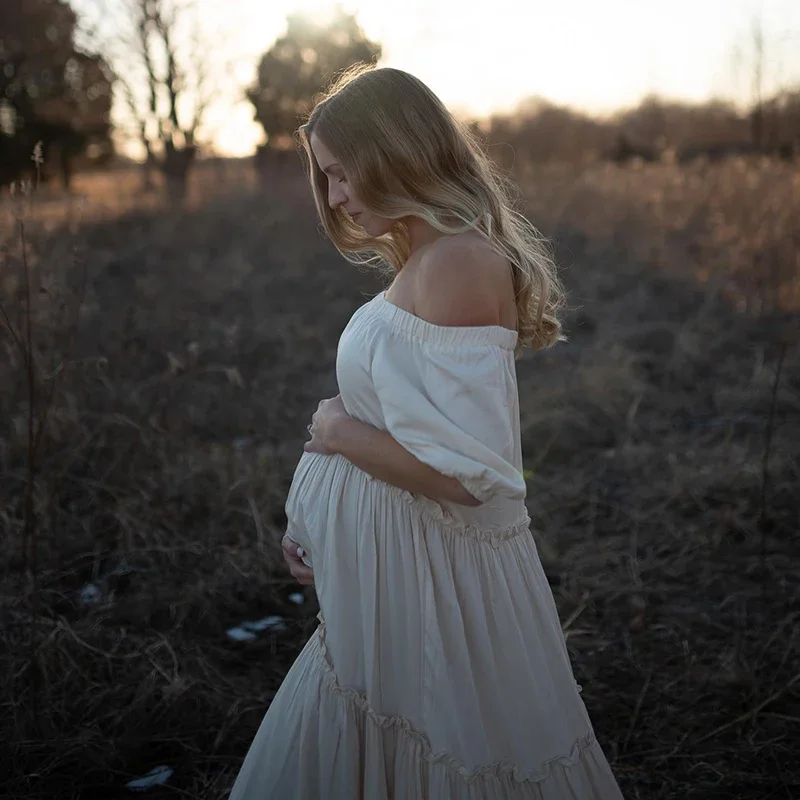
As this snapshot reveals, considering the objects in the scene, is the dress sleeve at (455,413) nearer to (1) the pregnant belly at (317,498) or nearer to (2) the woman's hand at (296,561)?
(1) the pregnant belly at (317,498)

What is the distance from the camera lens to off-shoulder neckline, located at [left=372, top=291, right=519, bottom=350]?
1477 mm

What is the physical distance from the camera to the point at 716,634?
3014mm

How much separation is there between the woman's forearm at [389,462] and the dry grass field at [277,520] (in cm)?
97

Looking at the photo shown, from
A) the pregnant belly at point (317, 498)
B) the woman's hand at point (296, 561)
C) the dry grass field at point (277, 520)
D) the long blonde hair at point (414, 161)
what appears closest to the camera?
the long blonde hair at point (414, 161)

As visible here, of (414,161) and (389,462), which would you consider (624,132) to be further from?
(389,462)

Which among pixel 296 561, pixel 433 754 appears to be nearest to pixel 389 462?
pixel 296 561

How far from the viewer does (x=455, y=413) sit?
1.44 meters

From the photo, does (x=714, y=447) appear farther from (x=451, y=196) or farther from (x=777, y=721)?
(x=451, y=196)

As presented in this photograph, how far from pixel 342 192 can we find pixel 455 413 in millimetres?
494

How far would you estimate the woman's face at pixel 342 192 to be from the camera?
1619 mm

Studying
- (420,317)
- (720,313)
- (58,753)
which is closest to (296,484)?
(420,317)

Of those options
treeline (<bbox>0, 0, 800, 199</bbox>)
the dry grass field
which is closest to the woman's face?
the dry grass field

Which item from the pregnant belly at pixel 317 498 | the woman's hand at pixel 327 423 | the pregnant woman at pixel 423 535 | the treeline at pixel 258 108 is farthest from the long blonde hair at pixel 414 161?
the treeline at pixel 258 108

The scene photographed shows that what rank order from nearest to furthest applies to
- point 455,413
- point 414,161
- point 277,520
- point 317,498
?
point 455,413, point 414,161, point 317,498, point 277,520
